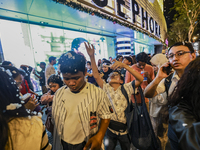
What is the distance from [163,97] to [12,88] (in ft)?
5.75

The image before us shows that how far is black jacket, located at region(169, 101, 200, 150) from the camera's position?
2.01 ft

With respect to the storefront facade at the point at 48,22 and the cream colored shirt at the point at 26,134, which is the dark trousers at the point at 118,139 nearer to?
the cream colored shirt at the point at 26,134

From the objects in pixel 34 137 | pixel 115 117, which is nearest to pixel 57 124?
pixel 34 137

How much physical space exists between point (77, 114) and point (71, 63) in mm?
515

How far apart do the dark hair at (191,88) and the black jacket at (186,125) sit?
0.16 ft

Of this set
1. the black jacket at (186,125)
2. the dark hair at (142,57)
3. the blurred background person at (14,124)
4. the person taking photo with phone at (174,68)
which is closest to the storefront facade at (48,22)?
the dark hair at (142,57)

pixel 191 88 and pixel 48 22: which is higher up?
pixel 48 22

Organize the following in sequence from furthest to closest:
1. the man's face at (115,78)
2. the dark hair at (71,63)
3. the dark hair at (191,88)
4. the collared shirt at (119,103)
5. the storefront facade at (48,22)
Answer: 1. the storefront facade at (48,22)
2. the man's face at (115,78)
3. the collared shirt at (119,103)
4. the dark hair at (71,63)
5. the dark hair at (191,88)

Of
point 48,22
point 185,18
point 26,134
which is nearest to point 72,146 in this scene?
point 26,134

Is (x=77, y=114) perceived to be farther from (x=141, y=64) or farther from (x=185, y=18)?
(x=185, y=18)

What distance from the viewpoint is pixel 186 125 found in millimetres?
689

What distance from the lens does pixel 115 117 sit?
1.59 metres

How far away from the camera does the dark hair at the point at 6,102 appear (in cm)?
61

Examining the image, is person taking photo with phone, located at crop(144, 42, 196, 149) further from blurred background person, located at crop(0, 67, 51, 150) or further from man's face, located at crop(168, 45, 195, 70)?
blurred background person, located at crop(0, 67, 51, 150)
